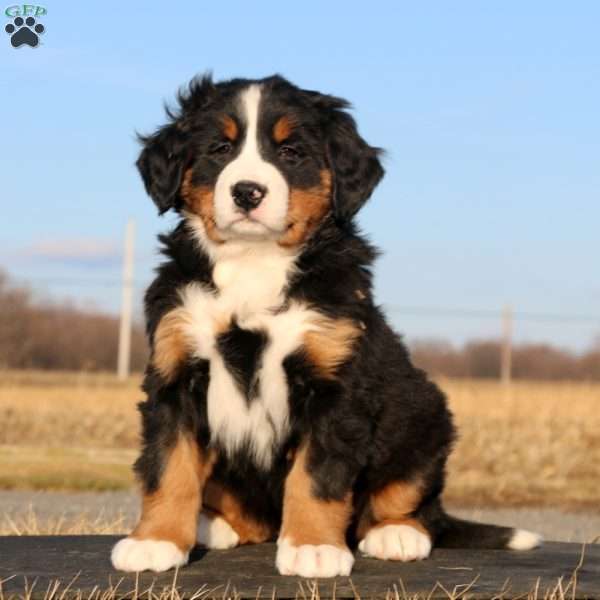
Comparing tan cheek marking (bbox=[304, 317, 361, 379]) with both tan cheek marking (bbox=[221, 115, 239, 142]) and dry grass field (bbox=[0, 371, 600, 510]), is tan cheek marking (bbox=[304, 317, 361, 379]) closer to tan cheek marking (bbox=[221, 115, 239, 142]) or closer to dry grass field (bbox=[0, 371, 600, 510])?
tan cheek marking (bbox=[221, 115, 239, 142])

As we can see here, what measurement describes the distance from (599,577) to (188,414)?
1.89 metres

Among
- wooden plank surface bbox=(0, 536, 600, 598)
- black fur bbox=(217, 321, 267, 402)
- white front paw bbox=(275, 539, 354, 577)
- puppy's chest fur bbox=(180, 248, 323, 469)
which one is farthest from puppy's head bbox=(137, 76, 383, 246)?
wooden plank surface bbox=(0, 536, 600, 598)

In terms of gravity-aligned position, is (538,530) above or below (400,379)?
below

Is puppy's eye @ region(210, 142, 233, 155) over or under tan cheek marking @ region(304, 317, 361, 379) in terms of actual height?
over

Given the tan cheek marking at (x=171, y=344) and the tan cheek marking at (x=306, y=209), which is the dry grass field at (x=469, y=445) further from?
the tan cheek marking at (x=306, y=209)

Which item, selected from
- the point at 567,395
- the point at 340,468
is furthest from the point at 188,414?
the point at 567,395

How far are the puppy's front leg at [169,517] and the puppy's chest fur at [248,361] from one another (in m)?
0.19

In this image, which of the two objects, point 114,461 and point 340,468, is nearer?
point 340,468

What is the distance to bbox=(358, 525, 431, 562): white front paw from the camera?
516cm

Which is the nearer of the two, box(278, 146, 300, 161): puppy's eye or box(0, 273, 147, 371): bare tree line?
box(278, 146, 300, 161): puppy's eye

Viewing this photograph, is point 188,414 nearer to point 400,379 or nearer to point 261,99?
point 400,379

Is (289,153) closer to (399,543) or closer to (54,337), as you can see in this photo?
(399,543)

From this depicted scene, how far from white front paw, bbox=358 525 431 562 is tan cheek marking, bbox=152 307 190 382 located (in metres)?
1.19

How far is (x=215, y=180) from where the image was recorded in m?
4.96
